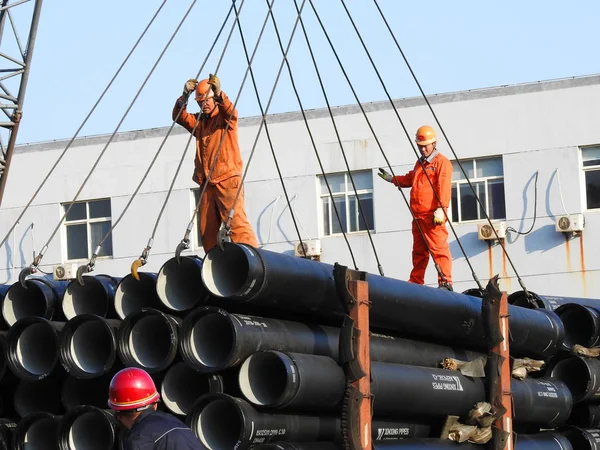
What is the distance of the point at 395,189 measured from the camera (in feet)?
84.7

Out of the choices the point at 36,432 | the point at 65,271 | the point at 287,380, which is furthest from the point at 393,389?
Result: the point at 65,271

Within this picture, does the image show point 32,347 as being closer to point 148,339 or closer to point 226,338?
point 148,339

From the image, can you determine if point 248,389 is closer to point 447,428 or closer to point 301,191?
point 447,428

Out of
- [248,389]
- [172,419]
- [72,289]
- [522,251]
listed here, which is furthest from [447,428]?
[522,251]

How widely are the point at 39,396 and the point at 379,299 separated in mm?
2773

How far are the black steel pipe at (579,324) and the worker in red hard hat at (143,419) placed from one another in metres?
6.19

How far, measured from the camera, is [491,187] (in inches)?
1001

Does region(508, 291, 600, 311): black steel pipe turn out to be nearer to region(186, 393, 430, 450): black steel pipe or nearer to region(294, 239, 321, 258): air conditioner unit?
region(186, 393, 430, 450): black steel pipe

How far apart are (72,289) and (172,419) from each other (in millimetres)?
3262

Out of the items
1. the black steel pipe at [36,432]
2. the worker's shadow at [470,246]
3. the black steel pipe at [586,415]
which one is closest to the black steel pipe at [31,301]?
the black steel pipe at [36,432]

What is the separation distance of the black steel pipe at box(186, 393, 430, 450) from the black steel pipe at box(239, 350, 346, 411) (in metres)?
0.12

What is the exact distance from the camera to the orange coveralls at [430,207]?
12.7m

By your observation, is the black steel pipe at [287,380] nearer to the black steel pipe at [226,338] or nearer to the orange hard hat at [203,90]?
the black steel pipe at [226,338]

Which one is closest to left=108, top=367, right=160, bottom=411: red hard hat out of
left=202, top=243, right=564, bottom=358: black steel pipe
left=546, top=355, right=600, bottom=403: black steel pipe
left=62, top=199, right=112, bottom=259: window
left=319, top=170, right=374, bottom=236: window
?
left=202, top=243, right=564, bottom=358: black steel pipe
